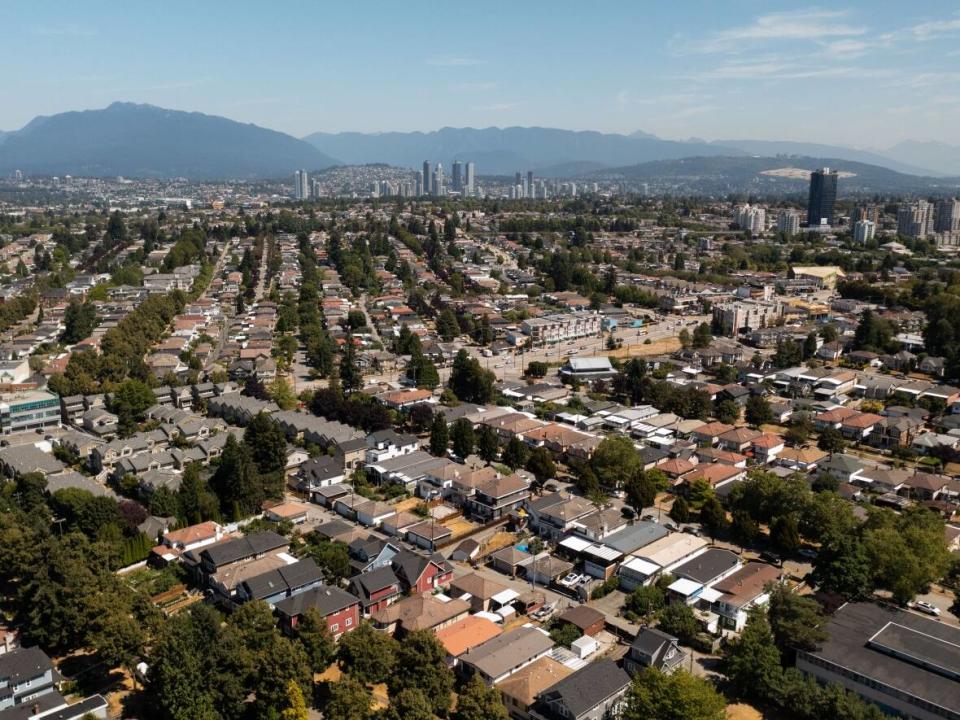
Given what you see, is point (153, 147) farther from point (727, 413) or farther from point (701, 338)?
point (727, 413)

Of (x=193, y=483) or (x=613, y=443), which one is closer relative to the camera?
(x=193, y=483)

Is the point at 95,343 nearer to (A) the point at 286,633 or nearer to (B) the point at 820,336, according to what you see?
(A) the point at 286,633

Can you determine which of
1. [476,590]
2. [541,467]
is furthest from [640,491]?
[476,590]

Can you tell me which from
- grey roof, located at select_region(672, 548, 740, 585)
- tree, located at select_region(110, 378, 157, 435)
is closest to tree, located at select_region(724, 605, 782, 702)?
grey roof, located at select_region(672, 548, 740, 585)

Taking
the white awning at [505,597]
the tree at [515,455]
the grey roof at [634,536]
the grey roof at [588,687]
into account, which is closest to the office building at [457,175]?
the tree at [515,455]

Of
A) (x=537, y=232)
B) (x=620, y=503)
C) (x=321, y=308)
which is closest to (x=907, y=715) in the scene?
(x=620, y=503)

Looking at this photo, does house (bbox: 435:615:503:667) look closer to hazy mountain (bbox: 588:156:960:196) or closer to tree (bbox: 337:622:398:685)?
tree (bbox: 337:622:398:685)
